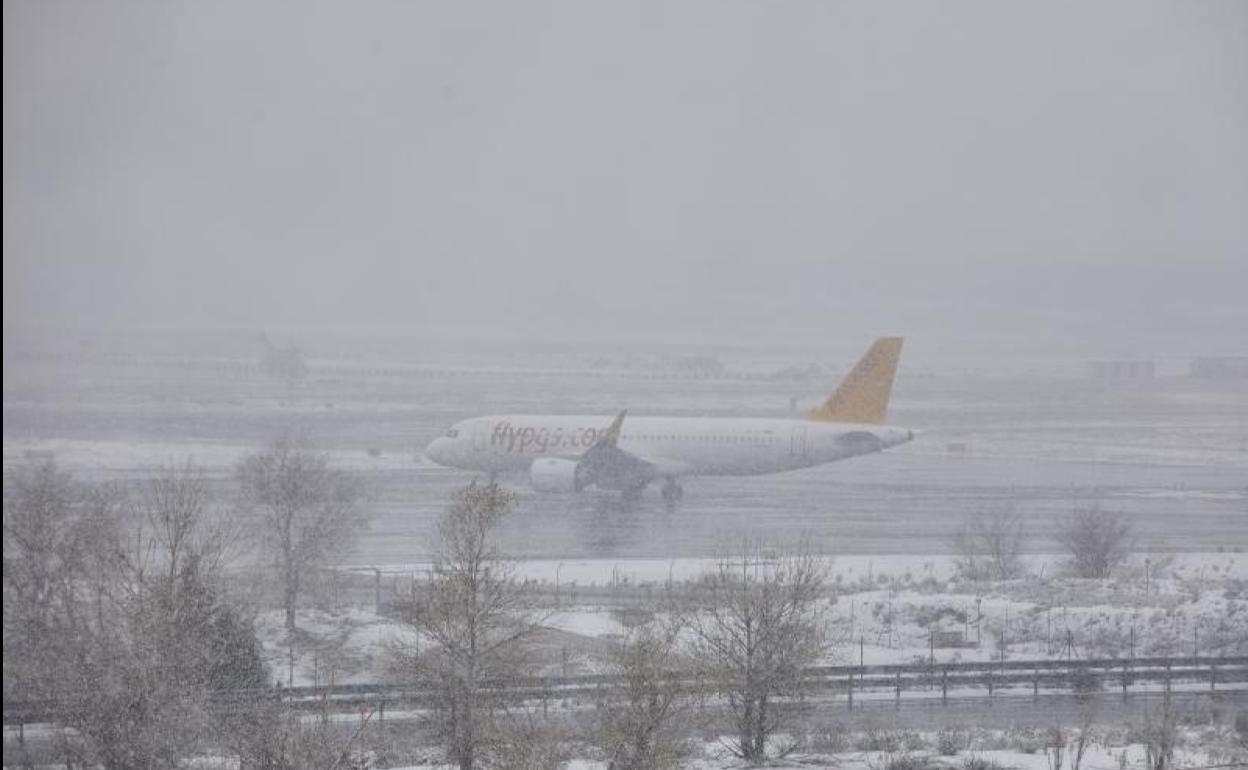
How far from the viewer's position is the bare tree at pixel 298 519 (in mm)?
39969

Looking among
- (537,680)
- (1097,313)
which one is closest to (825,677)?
(537,680)

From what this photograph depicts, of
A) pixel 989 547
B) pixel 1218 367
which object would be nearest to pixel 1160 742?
pixel 989 547

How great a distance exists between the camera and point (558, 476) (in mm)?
61969

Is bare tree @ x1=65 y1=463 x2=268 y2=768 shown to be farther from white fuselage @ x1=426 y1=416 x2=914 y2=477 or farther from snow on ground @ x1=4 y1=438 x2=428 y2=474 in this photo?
snow on ground @ x1=4 y1=438 x2=428 y2=474

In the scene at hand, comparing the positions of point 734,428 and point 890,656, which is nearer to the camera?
point 890,656

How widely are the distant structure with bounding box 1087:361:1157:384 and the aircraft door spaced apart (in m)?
74.4

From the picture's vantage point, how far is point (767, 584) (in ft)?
98.1

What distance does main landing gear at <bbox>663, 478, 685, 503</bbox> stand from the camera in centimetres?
6325

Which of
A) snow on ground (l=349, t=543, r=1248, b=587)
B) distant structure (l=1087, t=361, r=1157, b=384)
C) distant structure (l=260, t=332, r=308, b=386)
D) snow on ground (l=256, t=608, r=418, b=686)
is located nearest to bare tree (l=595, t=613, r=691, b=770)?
snow on ground (l=256, t=608, r=418, b=686)

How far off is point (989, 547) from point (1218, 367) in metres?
80.0

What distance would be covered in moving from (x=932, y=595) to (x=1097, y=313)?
166722 millimetres

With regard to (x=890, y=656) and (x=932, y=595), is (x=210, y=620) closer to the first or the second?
(x=890, y=656)

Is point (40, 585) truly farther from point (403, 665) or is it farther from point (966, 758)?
point (966, 758)

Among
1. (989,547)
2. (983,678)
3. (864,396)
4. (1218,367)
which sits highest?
(1218,367)
